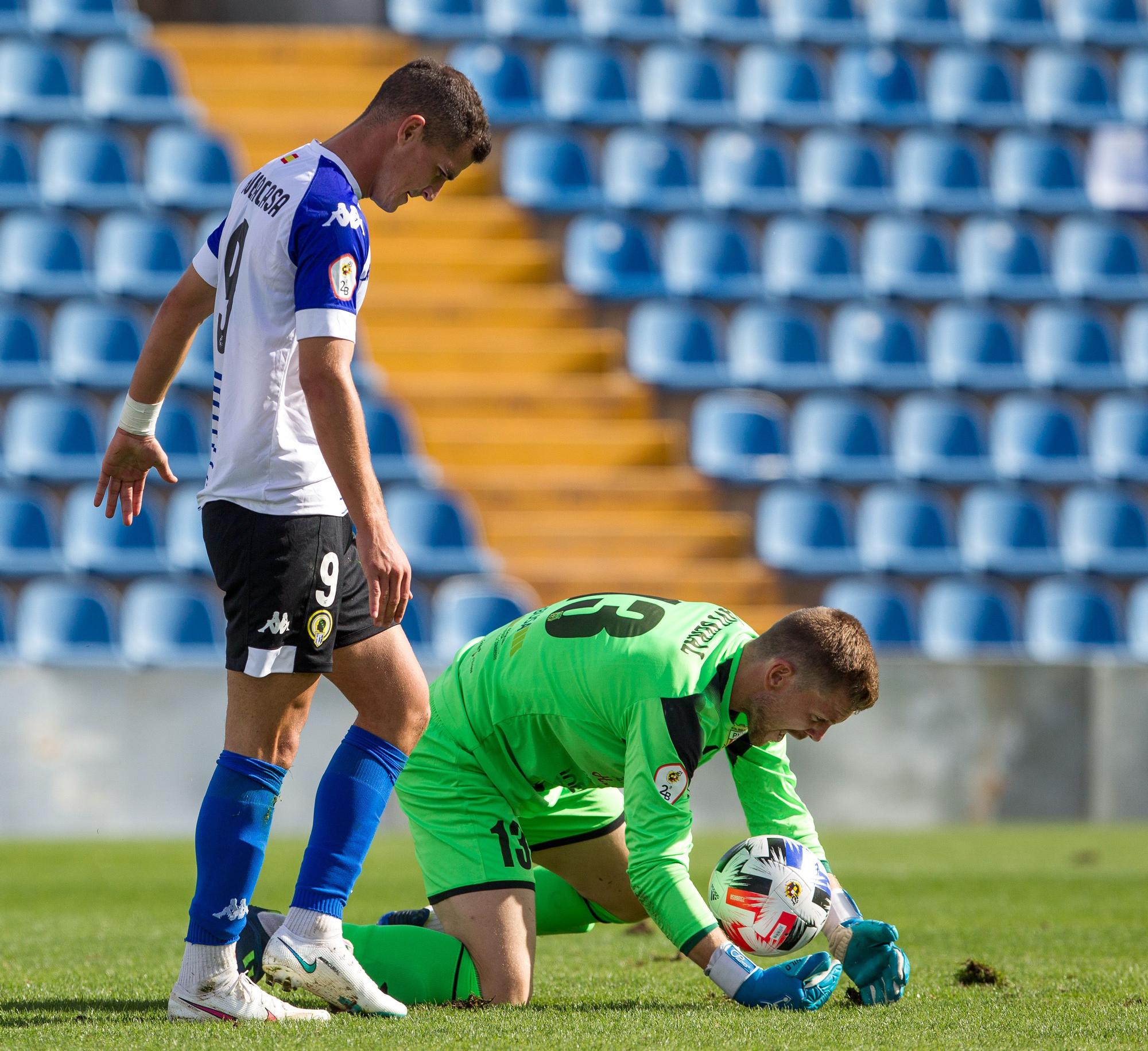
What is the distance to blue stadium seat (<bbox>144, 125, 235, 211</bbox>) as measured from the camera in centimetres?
1202

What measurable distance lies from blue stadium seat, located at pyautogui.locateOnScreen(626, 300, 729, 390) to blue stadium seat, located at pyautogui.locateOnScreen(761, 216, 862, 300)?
0.76 metres

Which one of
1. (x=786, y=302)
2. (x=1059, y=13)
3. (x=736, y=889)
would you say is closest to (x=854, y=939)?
(x=736, y=889)

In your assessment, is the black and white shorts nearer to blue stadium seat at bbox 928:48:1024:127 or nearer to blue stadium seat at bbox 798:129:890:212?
blue stadium seat at bbox 798:129:890:212

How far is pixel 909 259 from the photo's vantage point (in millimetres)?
12688

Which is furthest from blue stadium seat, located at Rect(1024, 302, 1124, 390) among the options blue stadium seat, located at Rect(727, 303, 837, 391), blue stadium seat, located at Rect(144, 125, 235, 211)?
blue stadium seat, located at Rect(144, 125, 235, 211)

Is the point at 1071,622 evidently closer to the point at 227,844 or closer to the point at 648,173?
the point at 648,173

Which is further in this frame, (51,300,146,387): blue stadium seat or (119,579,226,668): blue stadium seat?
(51,300,146,387): blue stadium seat

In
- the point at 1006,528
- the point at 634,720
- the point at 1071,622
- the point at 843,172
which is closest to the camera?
the point at 634,720

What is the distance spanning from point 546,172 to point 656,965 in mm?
9535

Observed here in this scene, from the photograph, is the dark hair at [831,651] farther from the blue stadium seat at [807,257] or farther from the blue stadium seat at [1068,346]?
the blue stadium seat at [1068,346]

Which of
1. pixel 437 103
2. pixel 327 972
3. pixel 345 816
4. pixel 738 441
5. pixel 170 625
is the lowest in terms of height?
pixel 170 625

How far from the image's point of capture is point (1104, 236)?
1298 centimetres

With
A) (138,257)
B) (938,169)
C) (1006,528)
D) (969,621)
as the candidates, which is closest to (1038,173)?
(938,169)

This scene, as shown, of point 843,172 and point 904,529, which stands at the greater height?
point 843,172
